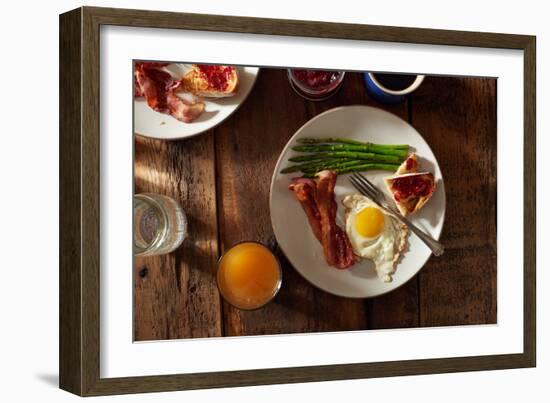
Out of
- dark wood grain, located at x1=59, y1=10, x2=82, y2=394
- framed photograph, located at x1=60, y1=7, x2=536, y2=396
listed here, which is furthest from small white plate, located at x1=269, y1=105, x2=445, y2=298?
dark wood grain, located at x1=59, y1=10, x2=82, y2=394

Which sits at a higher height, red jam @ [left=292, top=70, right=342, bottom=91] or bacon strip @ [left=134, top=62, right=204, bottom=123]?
red jam @ [left=292, top=70, right=342, bottom=91]

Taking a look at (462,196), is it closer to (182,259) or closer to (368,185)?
(368,185)

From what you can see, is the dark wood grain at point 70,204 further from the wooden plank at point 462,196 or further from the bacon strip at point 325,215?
the wooden plank at point 462,196

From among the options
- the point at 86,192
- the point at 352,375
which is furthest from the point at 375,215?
the point at 86,192

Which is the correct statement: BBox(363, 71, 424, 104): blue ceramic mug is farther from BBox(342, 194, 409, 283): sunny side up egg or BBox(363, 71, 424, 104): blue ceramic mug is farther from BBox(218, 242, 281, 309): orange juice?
BBox(218, 242, 281, 309): orange juice

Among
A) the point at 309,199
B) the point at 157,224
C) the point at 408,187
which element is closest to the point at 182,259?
the point at 157,224

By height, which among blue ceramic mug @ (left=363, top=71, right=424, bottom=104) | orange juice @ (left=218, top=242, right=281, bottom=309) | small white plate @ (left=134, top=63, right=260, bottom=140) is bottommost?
orange juice @ (left=218, top=242, right=281, bottom=309)

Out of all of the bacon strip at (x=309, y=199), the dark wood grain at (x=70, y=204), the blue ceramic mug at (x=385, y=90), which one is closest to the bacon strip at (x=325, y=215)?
the bacon strip at (x=309, y=199)
